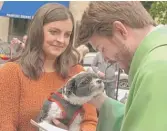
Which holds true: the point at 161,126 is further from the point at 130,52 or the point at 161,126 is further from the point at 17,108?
the point at 17,108

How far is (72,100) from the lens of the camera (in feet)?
8.80

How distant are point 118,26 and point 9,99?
3.85 ft

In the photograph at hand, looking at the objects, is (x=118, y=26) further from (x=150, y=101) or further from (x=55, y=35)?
(x=55, y=35)

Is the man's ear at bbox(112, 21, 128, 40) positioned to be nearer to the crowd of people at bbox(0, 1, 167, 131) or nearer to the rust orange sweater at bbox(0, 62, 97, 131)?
the crowd of people at bbox(0, 1, 167, 131)

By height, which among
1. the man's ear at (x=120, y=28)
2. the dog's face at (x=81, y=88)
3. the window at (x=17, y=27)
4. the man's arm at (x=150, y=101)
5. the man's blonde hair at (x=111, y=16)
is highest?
the man's blonde hair at (x=111, y=16)

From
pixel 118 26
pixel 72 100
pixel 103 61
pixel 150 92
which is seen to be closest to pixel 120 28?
pixel 118 26

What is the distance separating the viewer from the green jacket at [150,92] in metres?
1.11

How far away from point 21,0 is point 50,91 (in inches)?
539

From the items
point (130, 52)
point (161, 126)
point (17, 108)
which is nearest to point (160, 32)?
point (130, 52)

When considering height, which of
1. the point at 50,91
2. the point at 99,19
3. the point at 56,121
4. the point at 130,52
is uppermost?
the point at 99,19

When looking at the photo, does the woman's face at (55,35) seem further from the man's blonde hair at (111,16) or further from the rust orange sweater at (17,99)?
the man's blonde hair at (111,16)

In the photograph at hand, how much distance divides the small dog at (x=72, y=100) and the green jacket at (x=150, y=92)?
132 centimetres

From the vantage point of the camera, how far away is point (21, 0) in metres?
15.9

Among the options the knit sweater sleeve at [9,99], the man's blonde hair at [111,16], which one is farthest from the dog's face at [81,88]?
the man's blonde hair at [111,16]
